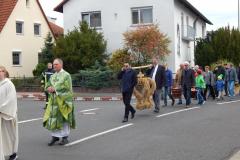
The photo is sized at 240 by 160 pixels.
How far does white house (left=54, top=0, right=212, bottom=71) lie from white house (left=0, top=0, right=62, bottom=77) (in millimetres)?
4651

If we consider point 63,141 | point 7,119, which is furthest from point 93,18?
point 7,119

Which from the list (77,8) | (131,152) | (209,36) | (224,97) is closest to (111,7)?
(77,8)

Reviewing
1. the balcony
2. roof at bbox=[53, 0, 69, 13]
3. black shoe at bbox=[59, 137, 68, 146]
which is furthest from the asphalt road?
roof at bbox=[53, 0, 69, 13]

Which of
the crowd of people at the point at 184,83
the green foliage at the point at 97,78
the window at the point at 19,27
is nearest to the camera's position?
the crowd of people at the point at 184,83

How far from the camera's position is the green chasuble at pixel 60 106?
11023 millimetres

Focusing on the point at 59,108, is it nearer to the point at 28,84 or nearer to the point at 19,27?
the point at 28,84

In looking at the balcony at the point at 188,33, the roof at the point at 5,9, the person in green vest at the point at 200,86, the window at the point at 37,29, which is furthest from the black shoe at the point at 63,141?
the window at the point at 37,29

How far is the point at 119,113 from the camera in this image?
1797 cm

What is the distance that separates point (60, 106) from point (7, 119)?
179cm

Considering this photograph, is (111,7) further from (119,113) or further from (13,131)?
(13,131)

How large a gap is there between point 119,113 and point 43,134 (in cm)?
534

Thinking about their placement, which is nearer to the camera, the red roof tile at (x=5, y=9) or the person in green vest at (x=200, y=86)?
the person in green vest at (x=200, y=86)

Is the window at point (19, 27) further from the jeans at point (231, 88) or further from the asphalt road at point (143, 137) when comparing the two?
the asphalt road at point (143, 137)

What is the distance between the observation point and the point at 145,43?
3506 cm
